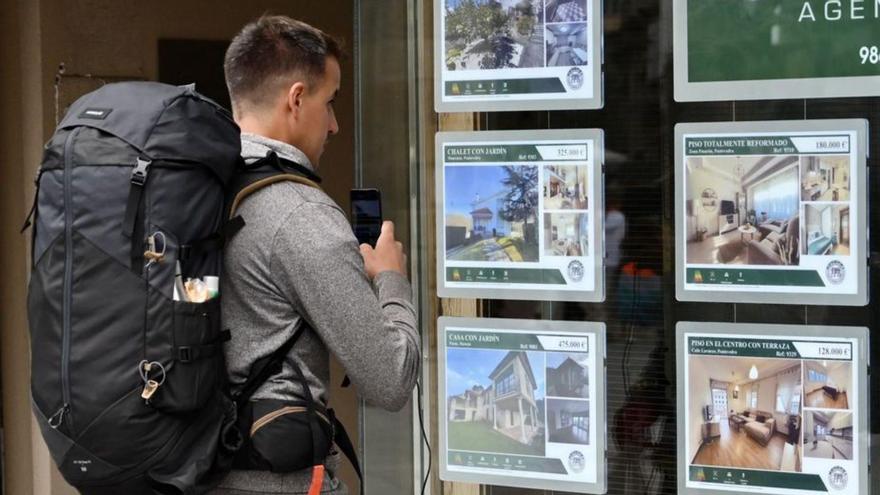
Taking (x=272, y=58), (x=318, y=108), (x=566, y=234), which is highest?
(x=272, y=58)

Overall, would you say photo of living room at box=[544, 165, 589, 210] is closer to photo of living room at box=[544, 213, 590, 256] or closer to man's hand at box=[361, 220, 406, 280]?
photo of living room at box=[544, 213, 590, 256]

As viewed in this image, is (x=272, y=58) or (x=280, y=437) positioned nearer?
(x=280, y=437)

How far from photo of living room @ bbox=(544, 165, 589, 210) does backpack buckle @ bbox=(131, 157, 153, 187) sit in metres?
1.45

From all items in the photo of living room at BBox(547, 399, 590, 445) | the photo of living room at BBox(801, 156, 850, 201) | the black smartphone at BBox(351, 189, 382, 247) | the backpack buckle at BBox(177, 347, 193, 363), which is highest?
the photo of living room at BBox(801, 156, 850, 201)

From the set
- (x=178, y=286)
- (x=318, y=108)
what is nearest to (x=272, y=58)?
(x=318, y=108)

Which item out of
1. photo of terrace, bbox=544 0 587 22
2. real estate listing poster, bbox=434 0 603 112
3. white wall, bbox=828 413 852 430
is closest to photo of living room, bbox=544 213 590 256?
real estate listing poster, bbox=434 0 603 112

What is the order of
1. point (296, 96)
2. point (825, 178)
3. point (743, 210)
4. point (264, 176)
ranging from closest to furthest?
point (264, 176) < point (296, 96) < point (825, 178) < point (743, 210)

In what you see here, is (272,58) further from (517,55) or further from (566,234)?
(566,234)

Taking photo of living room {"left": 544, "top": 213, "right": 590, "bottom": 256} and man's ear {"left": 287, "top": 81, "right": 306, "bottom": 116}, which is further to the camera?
photo of living room {"left": 544, "top": 213, "right": 590, "bottom": 256}

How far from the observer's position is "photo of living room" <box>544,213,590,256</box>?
12.2ft

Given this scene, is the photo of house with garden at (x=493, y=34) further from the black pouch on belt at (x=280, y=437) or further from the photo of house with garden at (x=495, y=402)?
the black pouch on belt at (x=280, y=437)

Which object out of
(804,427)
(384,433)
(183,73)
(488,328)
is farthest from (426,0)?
(183,73)

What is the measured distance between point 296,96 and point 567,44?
1.04 metres

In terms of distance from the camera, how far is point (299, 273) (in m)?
2.79
